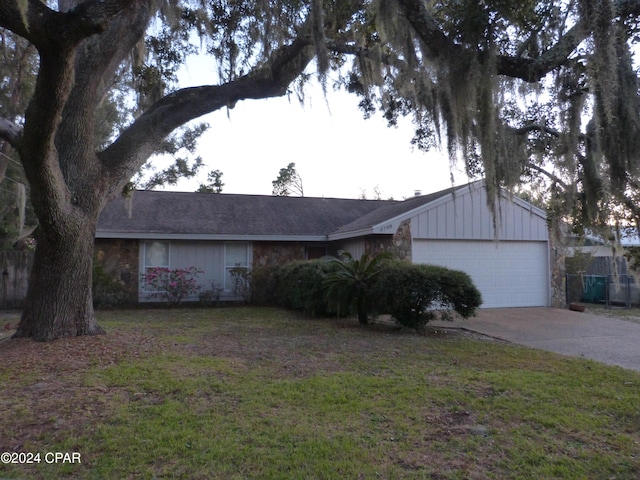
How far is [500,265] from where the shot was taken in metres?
14.0

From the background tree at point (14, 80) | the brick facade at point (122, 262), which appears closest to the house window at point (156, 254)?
the brick facade at point (122, 262)

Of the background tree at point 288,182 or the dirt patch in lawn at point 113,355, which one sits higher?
the background tree at point 288,182

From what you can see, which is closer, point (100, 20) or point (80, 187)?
point (100, 20)

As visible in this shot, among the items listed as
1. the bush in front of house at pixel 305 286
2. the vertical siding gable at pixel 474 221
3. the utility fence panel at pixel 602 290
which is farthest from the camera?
the utility fence panel at pixel 602 290

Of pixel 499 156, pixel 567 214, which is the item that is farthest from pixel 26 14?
pixel 567 214

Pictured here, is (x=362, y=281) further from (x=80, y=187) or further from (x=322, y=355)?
(x=80, y=187)

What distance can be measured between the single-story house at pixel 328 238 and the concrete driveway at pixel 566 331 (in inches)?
52.1

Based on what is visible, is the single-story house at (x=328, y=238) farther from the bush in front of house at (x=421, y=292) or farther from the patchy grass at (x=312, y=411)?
the patchy grass at (x=312, y=411)

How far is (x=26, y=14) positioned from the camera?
468cm

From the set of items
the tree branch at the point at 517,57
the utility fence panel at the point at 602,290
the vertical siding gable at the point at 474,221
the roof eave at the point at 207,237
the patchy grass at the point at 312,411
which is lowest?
the patchy grass at the point at 312,411

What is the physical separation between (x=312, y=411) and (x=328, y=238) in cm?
1117

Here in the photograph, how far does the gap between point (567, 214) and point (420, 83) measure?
2.87 meters

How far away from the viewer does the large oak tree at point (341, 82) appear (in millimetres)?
4852

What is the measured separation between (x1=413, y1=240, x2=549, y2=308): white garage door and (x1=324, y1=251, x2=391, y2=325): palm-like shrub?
304 cm
